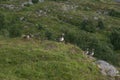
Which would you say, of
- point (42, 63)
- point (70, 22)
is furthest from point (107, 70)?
point (70, 22)

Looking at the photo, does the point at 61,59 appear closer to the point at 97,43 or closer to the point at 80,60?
the point at 80,60

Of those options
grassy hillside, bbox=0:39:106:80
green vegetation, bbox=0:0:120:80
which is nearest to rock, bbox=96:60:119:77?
grassy hillside, bbox=0:39:106:80

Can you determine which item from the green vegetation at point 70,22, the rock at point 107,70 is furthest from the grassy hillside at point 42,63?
the green vegetation at point 70,22

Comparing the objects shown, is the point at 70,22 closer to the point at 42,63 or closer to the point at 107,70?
the point at 107,70

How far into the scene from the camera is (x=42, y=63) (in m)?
28.8

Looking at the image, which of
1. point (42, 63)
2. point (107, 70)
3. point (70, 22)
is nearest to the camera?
point (42, 63)

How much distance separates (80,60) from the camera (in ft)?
102

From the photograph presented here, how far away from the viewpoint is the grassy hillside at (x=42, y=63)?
89.7 feet

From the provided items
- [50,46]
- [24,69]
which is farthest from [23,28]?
[24,69]

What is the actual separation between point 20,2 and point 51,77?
75575 millimetres

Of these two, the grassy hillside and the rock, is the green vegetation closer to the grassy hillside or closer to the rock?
the rock

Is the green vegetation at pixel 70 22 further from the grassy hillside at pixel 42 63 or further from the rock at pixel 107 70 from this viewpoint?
the grassy hillside at pixel 42 63

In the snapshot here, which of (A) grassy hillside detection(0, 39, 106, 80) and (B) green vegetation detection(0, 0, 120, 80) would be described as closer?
(A) grassy hillside detection(0, 39, 106, 80)

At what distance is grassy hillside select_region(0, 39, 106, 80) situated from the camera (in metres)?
27.3
